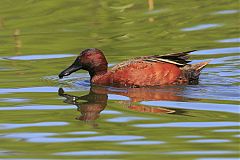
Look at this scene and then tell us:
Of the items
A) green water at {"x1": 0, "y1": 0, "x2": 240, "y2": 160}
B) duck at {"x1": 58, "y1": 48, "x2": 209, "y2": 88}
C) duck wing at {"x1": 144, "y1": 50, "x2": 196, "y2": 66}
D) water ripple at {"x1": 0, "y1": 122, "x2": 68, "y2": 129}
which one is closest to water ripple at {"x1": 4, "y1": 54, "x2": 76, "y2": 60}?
green water at {"x1": 0, "y1": 0, "x2": 240, "y2": 160}

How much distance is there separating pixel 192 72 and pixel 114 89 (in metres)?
1.16

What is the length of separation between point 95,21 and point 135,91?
219 inches

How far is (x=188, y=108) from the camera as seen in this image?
10.8 meters

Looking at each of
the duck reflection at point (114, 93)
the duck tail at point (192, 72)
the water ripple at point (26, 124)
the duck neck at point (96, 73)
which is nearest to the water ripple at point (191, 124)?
the duck reflection at point (114, 93)

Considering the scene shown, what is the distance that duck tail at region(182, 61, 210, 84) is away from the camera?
41.3 feet

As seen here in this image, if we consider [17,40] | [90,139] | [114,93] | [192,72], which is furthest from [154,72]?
[17,40]

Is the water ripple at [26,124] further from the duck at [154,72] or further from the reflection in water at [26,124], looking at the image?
the duck at [154,72]

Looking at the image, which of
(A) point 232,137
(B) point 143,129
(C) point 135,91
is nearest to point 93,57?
(C) point 135,91

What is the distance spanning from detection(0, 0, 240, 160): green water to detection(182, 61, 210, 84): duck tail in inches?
8.6

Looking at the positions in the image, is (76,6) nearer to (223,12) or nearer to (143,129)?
(223,12)

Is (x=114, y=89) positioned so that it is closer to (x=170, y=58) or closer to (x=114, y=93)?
(x=114, y=93)

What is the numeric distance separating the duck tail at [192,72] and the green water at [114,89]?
8.6 inches

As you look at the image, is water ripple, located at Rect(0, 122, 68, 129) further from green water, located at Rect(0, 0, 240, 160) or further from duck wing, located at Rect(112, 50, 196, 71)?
duck wing, located at Rect(112, 50, 196, 71)

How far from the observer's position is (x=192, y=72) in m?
12.6
